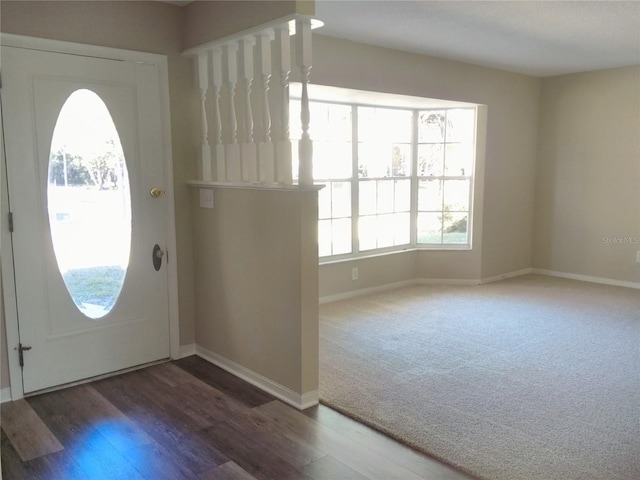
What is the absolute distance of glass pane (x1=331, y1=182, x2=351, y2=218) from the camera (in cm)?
532

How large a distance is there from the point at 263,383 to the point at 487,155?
3918 mm

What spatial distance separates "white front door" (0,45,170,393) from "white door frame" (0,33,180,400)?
0.09ft

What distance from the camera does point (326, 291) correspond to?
522 centimetres

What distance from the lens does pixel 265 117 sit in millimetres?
3016

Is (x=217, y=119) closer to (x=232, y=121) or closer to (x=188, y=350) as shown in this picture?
(x=232, y=121)

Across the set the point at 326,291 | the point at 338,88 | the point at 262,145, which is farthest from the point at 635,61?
the point at 262,145

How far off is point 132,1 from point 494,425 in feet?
10.7

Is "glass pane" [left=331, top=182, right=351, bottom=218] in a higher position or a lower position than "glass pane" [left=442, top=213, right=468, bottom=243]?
higher

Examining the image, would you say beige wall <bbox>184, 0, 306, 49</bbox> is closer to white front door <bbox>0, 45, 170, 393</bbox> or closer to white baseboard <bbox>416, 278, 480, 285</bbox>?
white front door <bbox>0, 45, 170, 393</bbox>

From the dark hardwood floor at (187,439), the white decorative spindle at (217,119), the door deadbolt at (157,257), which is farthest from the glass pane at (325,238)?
the dark hardwood floor at (187,439)

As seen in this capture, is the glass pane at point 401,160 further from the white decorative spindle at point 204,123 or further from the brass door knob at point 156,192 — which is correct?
the brass door knob at point 156,192

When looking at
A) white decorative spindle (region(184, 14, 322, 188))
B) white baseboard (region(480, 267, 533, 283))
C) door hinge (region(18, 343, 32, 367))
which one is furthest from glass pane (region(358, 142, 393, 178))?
door hinge (region(18, 343, 32, 367))

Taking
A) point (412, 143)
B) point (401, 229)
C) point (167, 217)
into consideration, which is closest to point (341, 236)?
point (401, 229)

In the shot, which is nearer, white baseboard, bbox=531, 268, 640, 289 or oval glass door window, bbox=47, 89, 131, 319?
oval glass door window, bbox=47, 89, 131, 319
